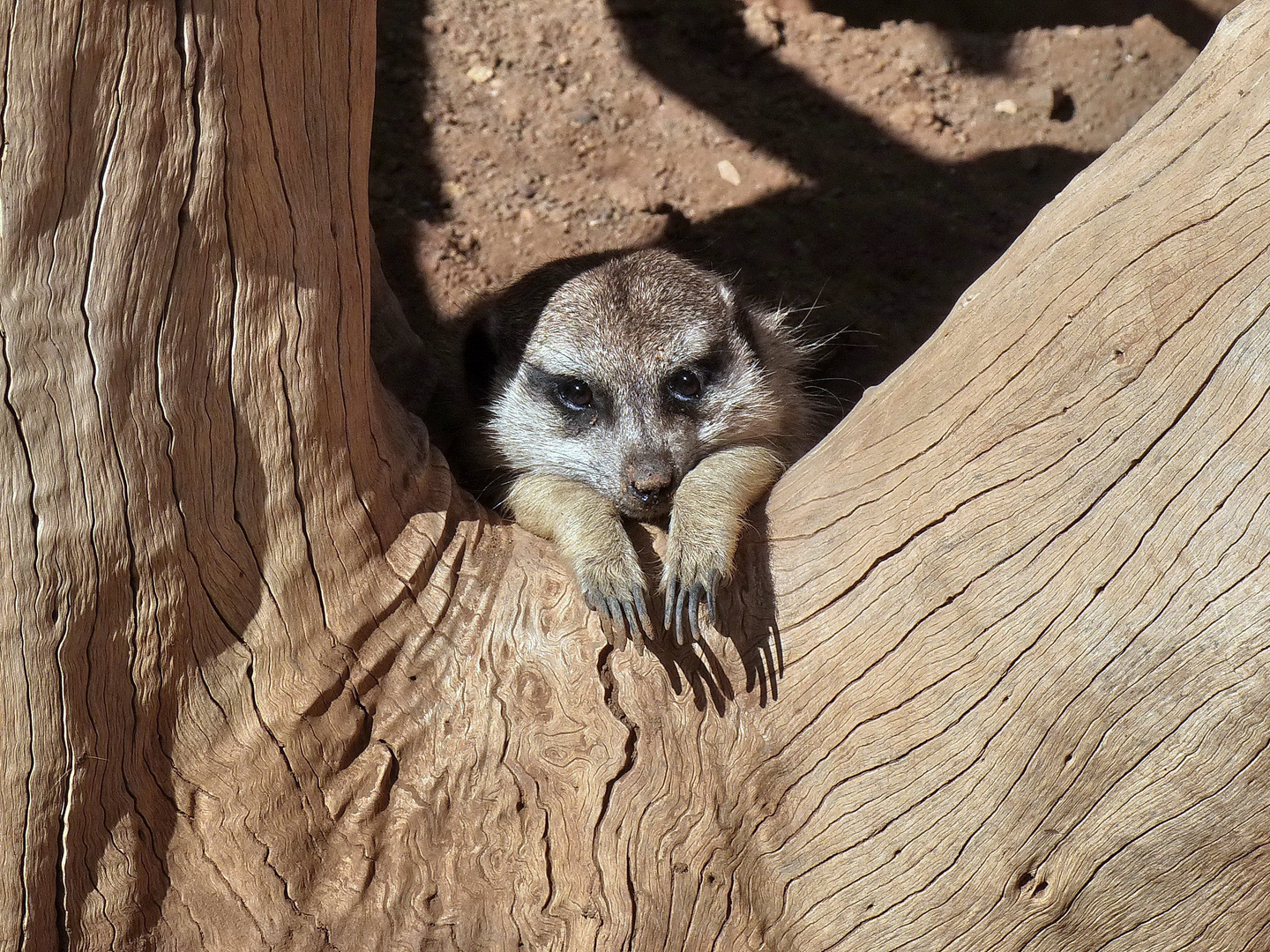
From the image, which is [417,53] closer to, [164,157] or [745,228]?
[745,228]

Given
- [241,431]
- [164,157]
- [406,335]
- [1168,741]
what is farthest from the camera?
[406,335]

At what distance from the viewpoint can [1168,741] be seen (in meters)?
2.17

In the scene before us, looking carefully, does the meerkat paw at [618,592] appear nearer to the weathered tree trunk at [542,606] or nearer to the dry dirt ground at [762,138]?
the weathered tree trunk at [542,606]

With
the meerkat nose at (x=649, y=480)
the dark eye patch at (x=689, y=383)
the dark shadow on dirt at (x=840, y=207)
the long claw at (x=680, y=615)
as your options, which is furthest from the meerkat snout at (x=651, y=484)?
the dark shadow on dirt at (x=840, y=207)

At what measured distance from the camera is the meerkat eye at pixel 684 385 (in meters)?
3.50

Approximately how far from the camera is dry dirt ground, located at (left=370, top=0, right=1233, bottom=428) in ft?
17.0

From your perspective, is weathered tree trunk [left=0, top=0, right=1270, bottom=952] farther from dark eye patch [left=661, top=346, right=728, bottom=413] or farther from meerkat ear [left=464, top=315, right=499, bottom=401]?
meerkat ear [left=464, top=315, right=499, bottom=401]

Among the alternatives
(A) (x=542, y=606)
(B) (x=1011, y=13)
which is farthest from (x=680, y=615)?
(B) (x=1011, y=13)

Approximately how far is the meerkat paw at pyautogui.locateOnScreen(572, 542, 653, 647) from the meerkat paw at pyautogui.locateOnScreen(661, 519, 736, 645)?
6 centimetres

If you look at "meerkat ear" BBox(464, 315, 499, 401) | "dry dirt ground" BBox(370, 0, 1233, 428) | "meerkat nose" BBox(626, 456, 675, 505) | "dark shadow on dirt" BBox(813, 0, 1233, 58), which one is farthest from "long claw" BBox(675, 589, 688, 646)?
"dark shadow on dirt" BBox(813, 0, 1233, 58)

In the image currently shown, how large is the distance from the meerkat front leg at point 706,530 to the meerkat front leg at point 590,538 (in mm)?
84

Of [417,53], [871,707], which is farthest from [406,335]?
[871,707]

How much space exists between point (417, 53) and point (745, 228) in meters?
1.83

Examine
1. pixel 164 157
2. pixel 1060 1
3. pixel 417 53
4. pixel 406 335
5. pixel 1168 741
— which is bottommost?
pixel 406 335
